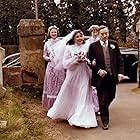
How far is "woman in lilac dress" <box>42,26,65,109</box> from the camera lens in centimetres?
886

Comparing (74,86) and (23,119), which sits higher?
(74,86)

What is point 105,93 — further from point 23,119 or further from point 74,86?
point 23,119

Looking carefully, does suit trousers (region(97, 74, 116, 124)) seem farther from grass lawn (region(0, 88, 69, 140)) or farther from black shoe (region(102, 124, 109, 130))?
grass lawn (region(0, 88, 69, 140))

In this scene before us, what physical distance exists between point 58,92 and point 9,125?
207 cm

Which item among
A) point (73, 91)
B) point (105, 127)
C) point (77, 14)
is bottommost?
point (105, 127)

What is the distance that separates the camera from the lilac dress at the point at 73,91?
26.1 ft

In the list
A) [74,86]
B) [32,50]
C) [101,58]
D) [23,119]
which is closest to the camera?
[23,119]

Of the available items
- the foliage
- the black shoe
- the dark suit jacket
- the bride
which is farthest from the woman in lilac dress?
the foliage

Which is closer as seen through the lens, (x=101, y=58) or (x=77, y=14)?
(x=101, y=58)

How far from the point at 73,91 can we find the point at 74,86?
9 cm

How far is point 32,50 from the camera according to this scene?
10.0m

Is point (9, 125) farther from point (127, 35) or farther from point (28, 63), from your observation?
point (127, 35)

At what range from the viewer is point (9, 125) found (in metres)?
6.90

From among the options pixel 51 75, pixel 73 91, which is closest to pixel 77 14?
pixel 51 75
